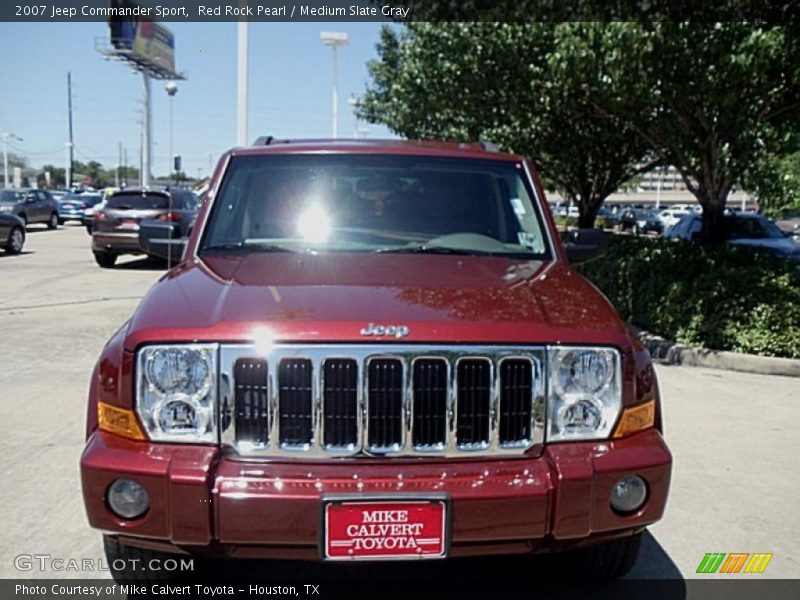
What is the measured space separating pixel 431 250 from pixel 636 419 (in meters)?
1.32

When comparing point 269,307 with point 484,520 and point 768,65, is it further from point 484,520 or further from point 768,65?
point 768,65

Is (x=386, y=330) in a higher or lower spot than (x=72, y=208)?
higher

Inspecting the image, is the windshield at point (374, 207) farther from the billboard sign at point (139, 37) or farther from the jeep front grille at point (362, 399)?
the billboard sign at point (139, 37)

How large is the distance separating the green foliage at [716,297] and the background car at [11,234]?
14699 millimetres

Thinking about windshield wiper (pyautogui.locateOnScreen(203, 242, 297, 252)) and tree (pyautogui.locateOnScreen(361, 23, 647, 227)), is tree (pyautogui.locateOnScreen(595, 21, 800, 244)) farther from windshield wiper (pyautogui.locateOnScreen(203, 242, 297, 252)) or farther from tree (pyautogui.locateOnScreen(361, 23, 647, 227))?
windshield wiper (pyautogui.locateOnScreen(203, 242, 297, 252))

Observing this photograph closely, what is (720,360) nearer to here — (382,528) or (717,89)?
(717,89)

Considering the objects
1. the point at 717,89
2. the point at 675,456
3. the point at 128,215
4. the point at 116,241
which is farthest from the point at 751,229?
the point at 116,241

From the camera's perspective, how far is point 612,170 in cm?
Answer: 1628

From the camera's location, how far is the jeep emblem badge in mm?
2674

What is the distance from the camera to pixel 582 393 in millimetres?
2848

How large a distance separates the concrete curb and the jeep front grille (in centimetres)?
498

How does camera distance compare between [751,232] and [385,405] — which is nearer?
[385,405]

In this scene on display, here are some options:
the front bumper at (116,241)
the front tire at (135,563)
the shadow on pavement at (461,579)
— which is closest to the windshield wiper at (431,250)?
the shadow on pavement at (461,579)

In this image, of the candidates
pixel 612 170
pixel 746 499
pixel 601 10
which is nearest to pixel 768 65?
pixel 601 10
